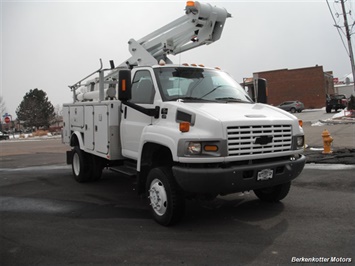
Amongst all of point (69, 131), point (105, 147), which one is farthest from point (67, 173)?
point (105, 147)

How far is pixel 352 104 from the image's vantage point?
31375mm

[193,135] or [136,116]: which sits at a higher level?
[136,116]

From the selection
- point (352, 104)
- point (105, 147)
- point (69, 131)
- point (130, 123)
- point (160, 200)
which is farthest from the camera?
point (352, 104)

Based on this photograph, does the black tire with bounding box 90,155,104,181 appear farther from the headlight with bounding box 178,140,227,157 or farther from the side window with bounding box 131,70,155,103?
the headlight with bounding box 178,140,227,157

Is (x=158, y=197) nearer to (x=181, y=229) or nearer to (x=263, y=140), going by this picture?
(x=181, y=229)

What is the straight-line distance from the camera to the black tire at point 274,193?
5.84 metres

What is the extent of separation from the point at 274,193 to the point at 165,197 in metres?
2.12

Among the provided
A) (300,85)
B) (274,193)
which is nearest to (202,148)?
(274,193)

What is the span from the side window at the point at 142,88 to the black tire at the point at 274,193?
252 centimetres

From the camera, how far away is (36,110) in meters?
71.9

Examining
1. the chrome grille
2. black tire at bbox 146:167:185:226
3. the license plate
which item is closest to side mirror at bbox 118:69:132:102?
black tire at bbox 146:167:185:226

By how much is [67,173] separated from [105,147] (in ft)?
12.2

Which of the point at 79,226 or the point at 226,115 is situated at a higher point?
the point at 226,115

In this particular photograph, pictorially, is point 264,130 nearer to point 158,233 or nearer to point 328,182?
point 158,233
